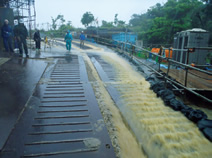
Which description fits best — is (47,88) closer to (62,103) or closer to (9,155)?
(62,103)

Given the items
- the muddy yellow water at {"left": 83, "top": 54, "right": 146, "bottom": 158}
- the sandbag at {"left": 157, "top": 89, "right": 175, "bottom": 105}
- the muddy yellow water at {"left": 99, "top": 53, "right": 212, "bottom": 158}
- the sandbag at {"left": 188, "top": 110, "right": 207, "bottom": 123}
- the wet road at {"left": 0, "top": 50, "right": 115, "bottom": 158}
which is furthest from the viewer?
the sandbag at {"left": 157, "top": 89, "right": 175, "bottom": 105}

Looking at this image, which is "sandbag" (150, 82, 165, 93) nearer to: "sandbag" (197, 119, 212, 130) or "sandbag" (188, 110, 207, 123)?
"sandbag" (188, 110, 207, 123)

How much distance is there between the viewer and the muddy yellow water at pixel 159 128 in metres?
3.26

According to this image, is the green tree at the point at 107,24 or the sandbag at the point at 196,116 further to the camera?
the green tree at the point at 107,24

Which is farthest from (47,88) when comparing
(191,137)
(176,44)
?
(176,44)

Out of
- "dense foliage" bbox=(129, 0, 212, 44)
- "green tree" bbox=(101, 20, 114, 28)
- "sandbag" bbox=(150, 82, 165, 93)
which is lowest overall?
"sandbag" bbox=(150, 82, 165, 93)

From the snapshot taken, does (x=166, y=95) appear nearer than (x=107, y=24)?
Yes

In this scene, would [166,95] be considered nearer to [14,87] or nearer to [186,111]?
[186,111]

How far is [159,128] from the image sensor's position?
12.6 ft

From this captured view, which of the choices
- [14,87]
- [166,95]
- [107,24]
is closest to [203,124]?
[166,95]

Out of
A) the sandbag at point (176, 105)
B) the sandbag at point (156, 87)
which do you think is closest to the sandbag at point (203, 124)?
the sandbag at point (176, 105)

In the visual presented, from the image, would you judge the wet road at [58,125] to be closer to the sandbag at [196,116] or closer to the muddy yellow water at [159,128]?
the muddy yellow water at [159,128]

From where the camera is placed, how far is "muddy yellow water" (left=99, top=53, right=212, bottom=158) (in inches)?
128

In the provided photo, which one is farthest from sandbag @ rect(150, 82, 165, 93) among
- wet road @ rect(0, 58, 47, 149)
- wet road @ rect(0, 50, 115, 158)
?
wet road @ rect(0, 58, 47, 149)
